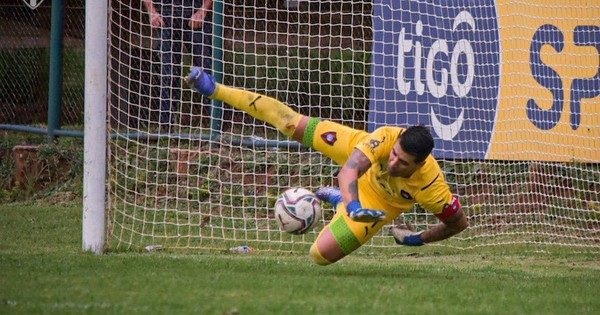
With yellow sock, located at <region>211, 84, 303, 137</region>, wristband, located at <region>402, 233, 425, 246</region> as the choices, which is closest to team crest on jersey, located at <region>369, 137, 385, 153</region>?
yellow sock, located at <region>211, 84, 303, 137</region>

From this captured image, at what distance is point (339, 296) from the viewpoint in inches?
275

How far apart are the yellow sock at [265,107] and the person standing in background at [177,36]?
217cm

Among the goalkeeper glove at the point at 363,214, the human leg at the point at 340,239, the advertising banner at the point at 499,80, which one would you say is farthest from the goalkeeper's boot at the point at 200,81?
the advertising banner at the point at 499,80

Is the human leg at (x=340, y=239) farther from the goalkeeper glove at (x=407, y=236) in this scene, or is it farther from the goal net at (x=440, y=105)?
the goal net at (x=440, y=105)

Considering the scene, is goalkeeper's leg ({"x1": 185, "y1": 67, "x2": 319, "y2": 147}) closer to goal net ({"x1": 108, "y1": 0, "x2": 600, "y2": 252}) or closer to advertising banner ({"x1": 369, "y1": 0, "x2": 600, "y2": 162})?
goal net ({"x1": 108, "y1": 0, "x2": 600, "y2": 252})

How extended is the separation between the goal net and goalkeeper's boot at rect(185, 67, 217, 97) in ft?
7.83

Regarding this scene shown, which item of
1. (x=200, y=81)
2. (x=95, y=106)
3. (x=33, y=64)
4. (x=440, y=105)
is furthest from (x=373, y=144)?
(x=33, y=64)

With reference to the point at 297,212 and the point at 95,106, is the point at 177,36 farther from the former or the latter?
the point at 297,212

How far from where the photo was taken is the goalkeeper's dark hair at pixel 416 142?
308 inches

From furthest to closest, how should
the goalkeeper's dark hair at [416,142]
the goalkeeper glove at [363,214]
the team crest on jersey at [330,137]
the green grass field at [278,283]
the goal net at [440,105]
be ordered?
the goal net at [440,105] < the team crest on jersey at [330,137] < the goalkeeper's dark hair at [416,142] < the goalkeeper glove at [363,214] < the green grass field at [278,283]

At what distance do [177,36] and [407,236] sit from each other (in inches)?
150

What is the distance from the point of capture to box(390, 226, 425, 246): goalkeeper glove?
8837 millimetres

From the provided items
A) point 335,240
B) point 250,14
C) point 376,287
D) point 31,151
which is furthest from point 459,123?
point 31,151

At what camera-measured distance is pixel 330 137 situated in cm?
872
